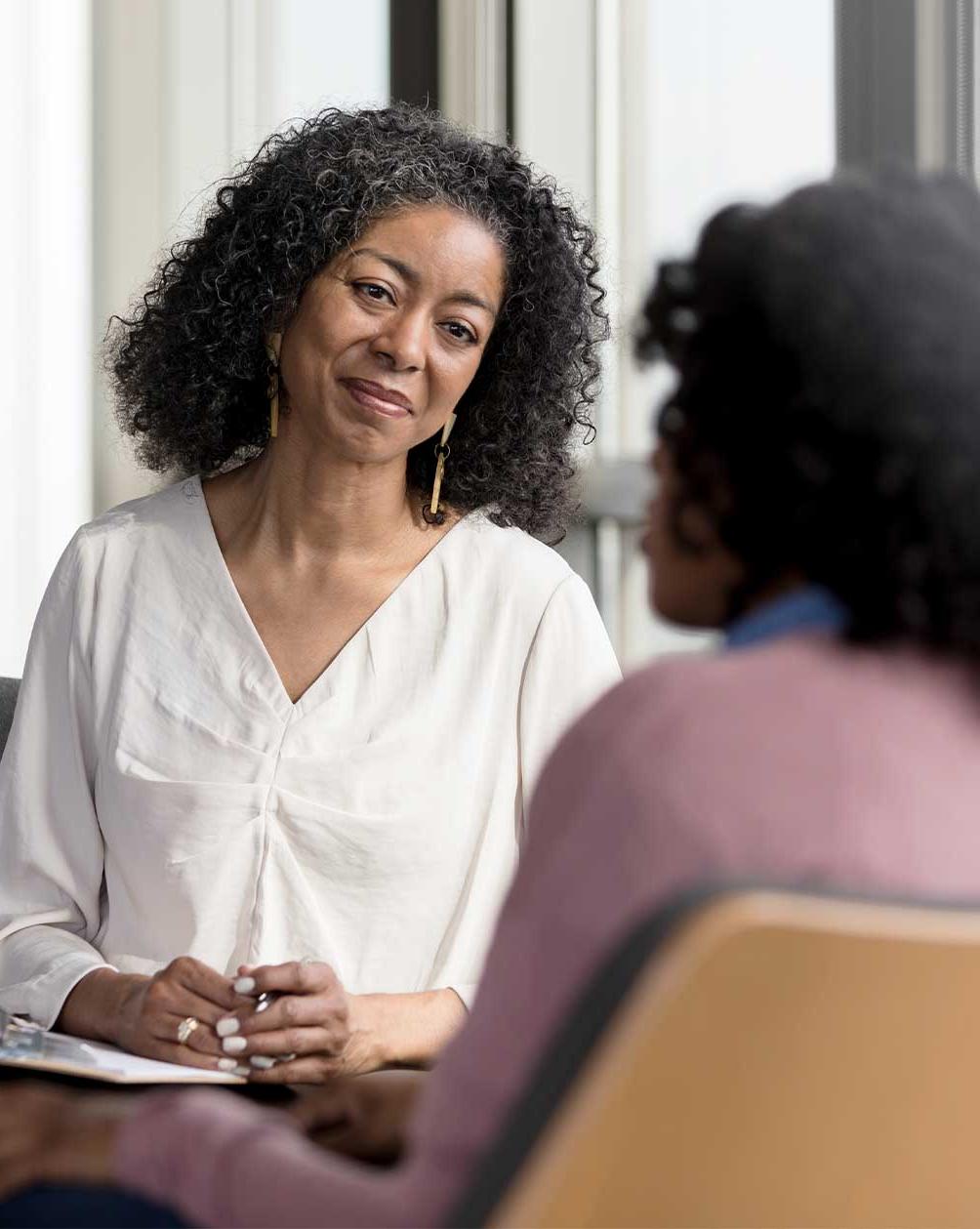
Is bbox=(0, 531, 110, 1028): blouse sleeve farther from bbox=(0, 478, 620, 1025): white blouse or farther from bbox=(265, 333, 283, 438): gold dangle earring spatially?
bbox=(265, 333, 283, 438): gold dangle earring

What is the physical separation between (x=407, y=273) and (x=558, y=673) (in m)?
0.50

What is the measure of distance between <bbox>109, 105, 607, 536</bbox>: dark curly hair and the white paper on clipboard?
90 cm

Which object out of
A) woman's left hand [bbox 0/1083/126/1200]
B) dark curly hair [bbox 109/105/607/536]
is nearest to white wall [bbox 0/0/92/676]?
dark curly hair [bbox 109/105/607/536]

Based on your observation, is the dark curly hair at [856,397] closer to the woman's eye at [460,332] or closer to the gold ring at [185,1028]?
the gold ring at [185,1028]

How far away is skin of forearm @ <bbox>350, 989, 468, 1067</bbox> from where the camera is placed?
5.61 feet

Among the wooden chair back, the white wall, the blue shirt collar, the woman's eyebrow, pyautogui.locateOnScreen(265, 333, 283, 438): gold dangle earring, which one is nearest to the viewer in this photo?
the wooden chair back

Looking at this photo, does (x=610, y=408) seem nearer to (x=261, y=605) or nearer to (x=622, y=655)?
(x=622, y=655)

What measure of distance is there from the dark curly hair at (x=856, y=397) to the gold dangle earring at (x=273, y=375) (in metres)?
1.25

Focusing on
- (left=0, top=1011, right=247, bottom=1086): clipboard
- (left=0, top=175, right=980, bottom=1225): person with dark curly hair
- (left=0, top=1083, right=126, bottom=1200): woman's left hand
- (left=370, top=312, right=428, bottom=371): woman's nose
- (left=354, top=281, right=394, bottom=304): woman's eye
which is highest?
(left=354, top=281, right=394, bottom=304): woman's eye

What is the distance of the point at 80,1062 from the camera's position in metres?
1.34

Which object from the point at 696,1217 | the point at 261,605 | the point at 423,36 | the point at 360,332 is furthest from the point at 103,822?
the point at 423,36

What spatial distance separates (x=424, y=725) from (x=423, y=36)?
2152mm

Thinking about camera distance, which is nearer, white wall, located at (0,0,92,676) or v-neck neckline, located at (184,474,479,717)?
v-neck neckline, located at (184,474,479,717)

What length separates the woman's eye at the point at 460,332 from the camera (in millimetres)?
2000
